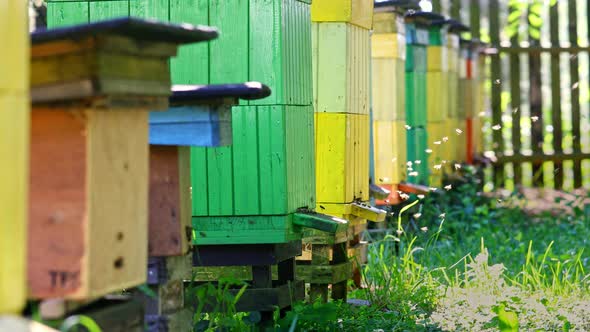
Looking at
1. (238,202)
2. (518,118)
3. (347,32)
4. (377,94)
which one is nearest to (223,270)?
(238,202)

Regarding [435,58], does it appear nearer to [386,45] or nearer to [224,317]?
[386,45]

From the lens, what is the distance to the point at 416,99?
894cm

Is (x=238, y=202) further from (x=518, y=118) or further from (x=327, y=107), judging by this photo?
(x=518, y=118)

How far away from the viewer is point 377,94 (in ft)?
25.4

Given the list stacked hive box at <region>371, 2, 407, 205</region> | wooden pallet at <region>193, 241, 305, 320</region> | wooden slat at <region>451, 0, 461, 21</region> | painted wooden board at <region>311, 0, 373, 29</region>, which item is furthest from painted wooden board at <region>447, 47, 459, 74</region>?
wooden pallet at <region>193, 241, 305, 320</region>

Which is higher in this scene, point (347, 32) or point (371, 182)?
point (347, 32)

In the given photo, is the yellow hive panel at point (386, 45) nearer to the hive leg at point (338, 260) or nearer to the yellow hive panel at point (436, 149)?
the yellow hive panel at point (436, 149)

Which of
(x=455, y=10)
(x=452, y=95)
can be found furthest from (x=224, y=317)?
(x=455, y=10)

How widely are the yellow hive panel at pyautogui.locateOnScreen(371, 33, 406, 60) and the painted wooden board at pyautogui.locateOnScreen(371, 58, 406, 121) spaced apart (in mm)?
37

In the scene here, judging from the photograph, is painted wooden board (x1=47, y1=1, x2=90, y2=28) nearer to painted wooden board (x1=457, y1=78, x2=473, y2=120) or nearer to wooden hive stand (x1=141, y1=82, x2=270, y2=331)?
wooden hive stand (x1=141, y1=82, x2=270, y2=331)

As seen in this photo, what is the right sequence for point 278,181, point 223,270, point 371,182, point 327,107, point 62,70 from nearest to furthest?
point 62,70
point 278,181
point 223,270
point 327,107
point 371,182

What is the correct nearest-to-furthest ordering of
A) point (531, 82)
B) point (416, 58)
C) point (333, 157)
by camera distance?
point (333, 157) → point (416, 58) → point (531, 82)

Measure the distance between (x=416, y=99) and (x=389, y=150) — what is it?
1.29 meters

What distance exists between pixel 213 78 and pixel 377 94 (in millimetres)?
3015
